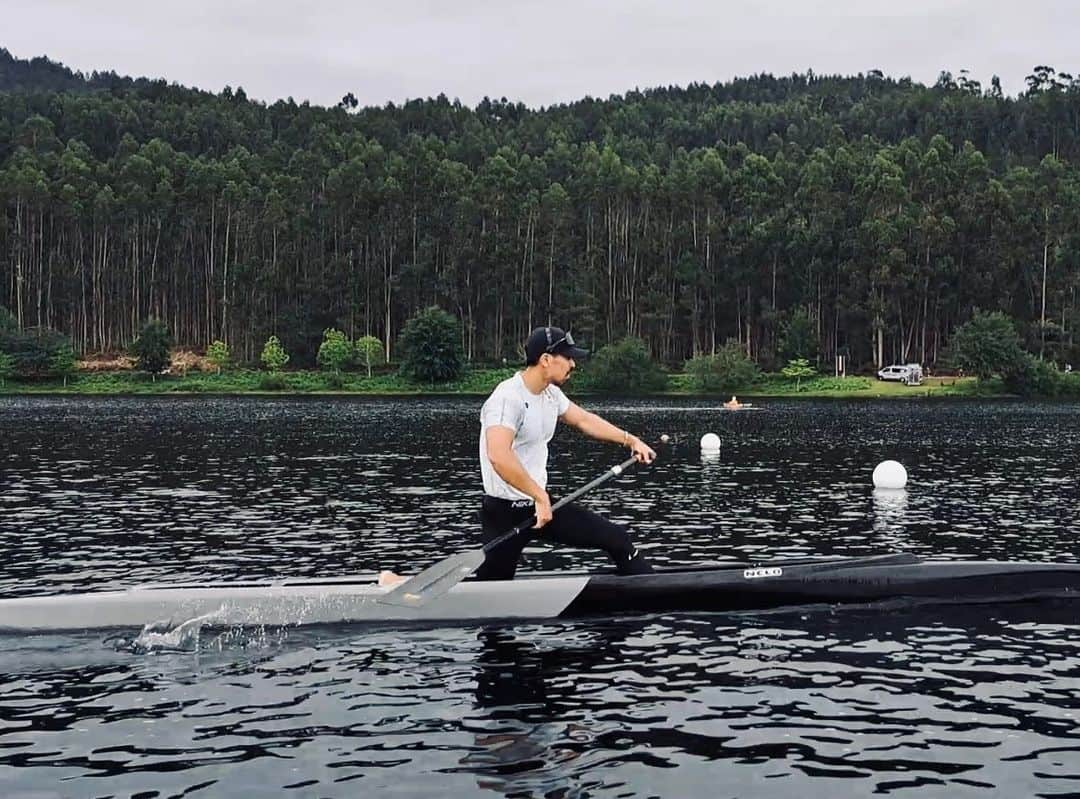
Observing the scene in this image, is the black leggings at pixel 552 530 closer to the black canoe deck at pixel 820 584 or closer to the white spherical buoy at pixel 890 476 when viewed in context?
the black canoe deck at pixel 820 584

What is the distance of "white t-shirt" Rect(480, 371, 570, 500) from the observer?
13742 millimetres

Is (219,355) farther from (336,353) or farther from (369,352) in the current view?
(369,352)

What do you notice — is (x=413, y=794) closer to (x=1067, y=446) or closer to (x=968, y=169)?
(x=1067, y=446)

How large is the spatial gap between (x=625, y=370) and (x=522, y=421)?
112912 millimetres

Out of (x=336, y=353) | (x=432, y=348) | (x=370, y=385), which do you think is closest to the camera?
(x=432, y=348)

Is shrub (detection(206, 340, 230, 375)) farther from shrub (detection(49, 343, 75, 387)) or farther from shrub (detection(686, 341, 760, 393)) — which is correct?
shrub (detection(686, 341, 760, 393))

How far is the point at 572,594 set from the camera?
605 inches

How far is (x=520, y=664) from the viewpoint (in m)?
13.8

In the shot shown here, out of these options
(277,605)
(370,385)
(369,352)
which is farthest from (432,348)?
(277,605)

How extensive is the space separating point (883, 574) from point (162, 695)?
29.5 ft

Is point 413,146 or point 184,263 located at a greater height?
point 413,146

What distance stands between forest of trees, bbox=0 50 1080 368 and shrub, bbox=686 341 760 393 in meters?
20.7

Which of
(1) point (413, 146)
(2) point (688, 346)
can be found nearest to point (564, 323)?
(2) point (688, 346)

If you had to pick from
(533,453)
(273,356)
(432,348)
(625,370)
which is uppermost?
(432,348)
